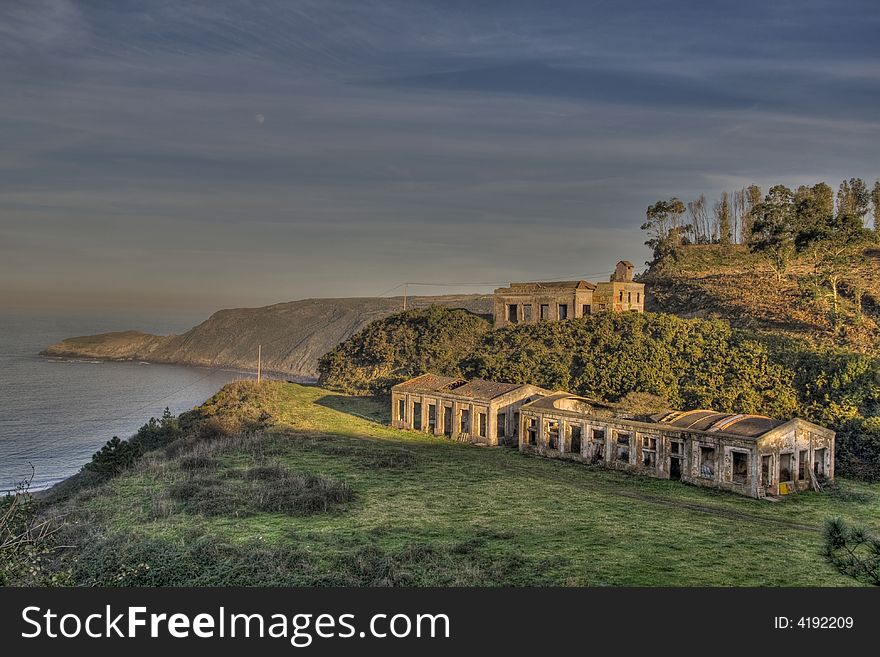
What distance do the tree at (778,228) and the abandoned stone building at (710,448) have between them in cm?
4145

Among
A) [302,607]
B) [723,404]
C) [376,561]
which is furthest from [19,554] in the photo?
[723,404]

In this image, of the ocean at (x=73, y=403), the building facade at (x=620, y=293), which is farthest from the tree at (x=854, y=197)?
the ocean at (x=73, y=403)

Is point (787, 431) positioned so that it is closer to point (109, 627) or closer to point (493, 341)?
point (109, 627)

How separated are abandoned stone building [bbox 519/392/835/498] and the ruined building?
1.5 inches

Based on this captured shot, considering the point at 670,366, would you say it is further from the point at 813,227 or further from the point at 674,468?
the point at 813,227

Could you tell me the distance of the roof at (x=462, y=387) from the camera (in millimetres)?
38156

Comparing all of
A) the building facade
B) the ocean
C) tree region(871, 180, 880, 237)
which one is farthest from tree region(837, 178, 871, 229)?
the ocean

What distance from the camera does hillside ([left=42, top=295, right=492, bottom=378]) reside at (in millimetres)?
129750

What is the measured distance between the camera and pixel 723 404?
125ft

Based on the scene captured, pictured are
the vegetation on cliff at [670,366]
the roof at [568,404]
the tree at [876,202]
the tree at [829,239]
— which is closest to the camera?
the roof at [568,404]

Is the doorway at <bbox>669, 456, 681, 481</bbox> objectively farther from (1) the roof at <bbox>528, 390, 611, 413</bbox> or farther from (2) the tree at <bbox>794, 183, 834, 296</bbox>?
(2) the tree at <bbox>794, 183, 834, 296</bbox>

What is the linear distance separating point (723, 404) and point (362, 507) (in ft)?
77.8

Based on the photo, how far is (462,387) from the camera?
40344 millimetres

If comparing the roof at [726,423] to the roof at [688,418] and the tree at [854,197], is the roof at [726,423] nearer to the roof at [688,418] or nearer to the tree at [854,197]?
the roof at [688,418]
